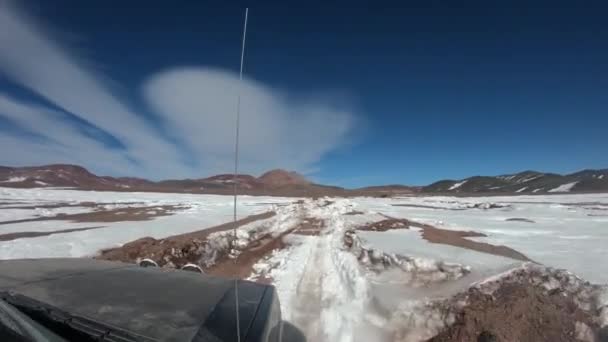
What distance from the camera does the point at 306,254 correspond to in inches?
390

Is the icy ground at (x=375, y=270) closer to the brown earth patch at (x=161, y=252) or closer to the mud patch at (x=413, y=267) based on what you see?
the mud patch at (x=413, y=267)

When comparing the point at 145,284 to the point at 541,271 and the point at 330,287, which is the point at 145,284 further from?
the point at 541,271

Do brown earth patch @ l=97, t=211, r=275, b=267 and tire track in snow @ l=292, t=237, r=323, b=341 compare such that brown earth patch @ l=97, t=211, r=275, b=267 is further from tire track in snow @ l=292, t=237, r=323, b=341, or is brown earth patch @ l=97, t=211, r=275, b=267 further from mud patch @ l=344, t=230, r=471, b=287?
mud patch @ l=344, t=230, r=471, b=287

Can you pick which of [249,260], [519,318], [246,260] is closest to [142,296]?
[519,318]

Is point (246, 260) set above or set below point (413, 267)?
below

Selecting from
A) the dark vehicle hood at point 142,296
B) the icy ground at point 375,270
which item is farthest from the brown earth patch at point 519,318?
the dark vehicle hood at point 142,296

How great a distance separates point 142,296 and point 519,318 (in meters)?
5.49

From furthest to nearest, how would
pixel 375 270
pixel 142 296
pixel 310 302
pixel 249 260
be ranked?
pixel 249 260 → pixel 375 270 → pixel 310 302 → pixel 142 296

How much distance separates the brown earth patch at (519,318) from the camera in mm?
4578

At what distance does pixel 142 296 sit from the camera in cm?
222

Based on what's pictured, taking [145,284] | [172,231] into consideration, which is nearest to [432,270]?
[145,284]

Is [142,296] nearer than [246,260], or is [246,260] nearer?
[142,296]

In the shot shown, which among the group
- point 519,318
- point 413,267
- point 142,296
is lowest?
point 519,318

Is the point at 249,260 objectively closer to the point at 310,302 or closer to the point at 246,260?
the point at 246,260
